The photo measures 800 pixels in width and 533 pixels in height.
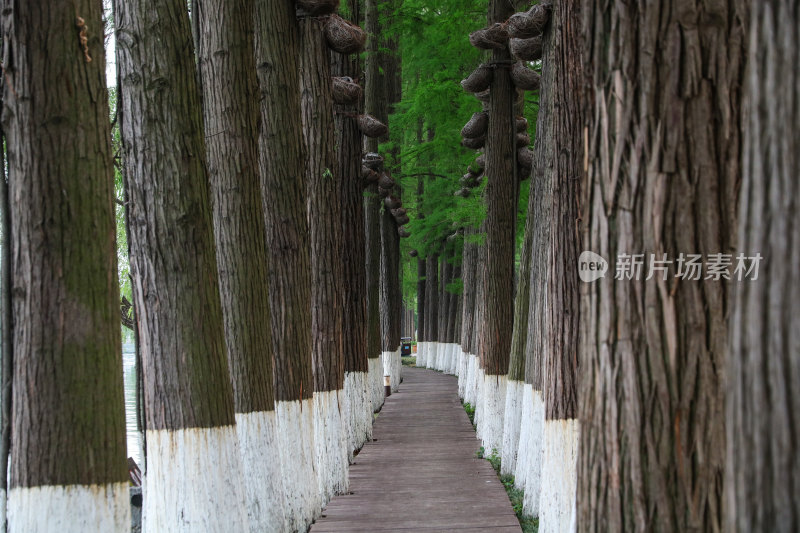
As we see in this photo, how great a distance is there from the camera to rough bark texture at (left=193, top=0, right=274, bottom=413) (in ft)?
26.2

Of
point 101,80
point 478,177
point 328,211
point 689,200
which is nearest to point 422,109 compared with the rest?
point 478,177

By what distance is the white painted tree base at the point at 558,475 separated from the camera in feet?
23.6

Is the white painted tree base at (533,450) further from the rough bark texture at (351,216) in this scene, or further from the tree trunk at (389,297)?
the tree trunk at (389,297)

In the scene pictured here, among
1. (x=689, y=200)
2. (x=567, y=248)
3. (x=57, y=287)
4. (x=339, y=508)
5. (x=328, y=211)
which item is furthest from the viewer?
(x=328, y=211)

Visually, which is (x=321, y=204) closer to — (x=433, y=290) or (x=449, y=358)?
(x=433, y=290)

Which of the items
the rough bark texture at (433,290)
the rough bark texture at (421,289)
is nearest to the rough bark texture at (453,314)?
the rough bark texture at (433,290)

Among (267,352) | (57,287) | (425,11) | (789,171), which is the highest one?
(425,11)

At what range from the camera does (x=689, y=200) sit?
312 centimetres

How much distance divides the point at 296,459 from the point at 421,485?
11.3 feet

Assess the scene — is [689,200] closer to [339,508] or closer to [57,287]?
[57,287]

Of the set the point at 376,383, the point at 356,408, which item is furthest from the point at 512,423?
the point at 376,383

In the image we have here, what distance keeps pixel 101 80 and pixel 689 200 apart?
2.97m

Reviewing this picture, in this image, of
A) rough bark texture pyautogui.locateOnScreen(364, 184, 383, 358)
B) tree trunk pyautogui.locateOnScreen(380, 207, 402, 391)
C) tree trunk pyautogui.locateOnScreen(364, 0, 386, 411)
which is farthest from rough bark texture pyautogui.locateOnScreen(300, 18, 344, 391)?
tree trunk pyautogui.locateOnScreen(380, 207, 402, 391)

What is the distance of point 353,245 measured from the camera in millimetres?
16609
